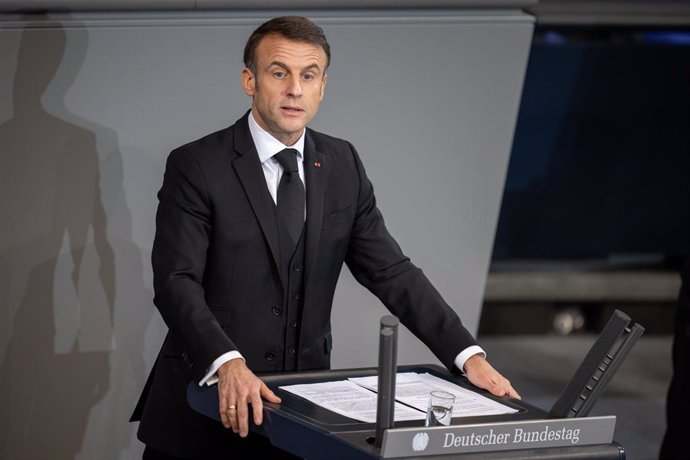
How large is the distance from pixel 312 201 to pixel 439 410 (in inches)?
27.4

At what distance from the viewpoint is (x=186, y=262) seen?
8.43 feet

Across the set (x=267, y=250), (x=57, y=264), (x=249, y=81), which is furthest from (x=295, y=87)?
(x=57, y=264)

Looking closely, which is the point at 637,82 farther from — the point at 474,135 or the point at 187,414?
the point at 187,414

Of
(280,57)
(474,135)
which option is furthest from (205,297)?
(474,135)

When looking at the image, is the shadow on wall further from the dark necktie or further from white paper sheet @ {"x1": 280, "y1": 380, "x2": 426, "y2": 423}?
white paper sheet @ {"x1": 280, "y1": 380, "x2": 426, "y2": 423}

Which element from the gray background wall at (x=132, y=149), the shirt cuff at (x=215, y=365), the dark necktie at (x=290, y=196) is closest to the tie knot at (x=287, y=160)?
the dark necktie at (x=290, y=196)

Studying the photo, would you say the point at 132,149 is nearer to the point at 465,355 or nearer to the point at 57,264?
the point at 57,264

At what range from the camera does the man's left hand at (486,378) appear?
101 inches

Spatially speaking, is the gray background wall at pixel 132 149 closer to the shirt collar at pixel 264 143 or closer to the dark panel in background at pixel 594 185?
the shirt collar at pixel 264 143

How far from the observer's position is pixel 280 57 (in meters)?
2.64

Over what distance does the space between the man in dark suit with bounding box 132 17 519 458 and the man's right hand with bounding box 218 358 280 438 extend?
222 millimetres

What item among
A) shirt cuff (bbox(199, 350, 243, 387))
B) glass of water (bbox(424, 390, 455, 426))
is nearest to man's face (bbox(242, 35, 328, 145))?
shirt cuff (bbox(199, 350, 243, 387))

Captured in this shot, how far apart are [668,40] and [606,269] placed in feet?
4.82

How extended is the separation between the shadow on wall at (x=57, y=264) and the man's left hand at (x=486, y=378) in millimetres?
1155
